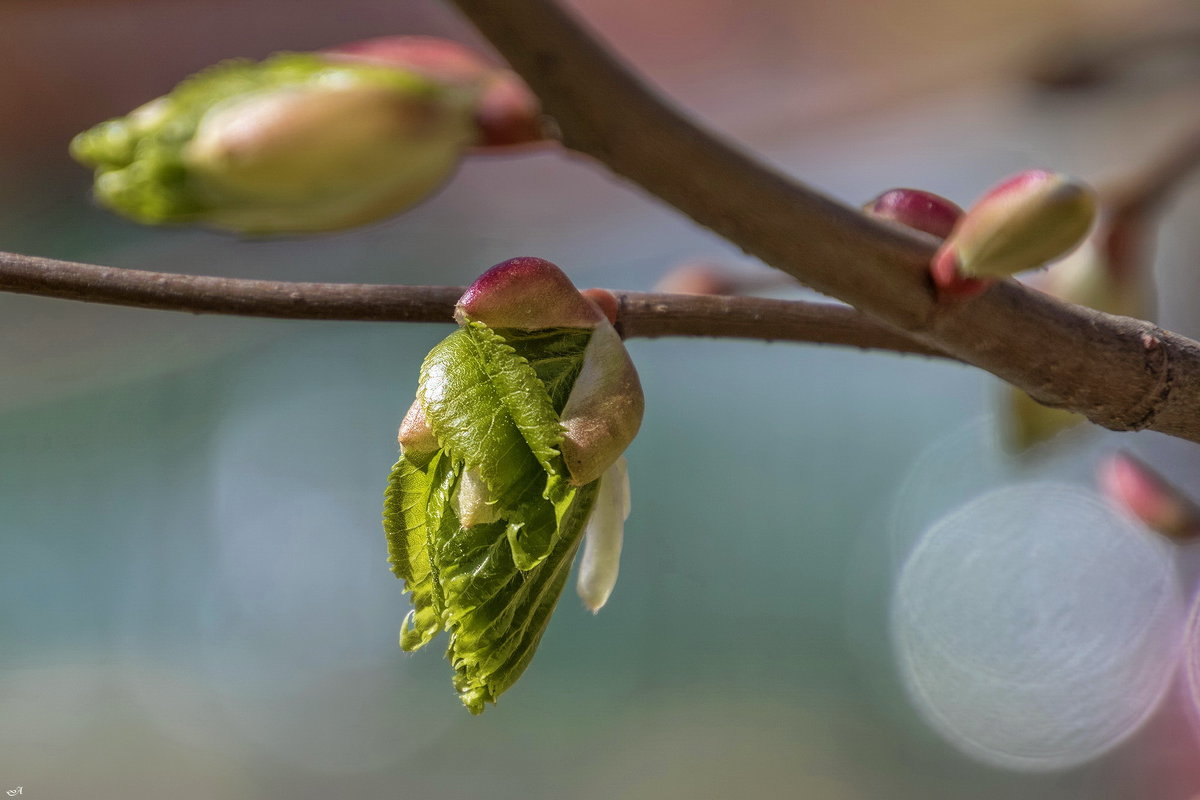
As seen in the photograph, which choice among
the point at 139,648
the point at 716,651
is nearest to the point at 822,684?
the point at 716,651

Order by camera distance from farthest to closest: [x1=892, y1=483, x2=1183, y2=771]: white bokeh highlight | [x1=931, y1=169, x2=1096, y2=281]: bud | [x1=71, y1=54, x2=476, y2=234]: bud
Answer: [x1=892, y1=483, x2=1183, y2=771]: white bokeh highlight
[x1=71, y1=54, x2=476, y2=234]: bud
[x1=931, y1=169, x2=1096, y2=281]: bud

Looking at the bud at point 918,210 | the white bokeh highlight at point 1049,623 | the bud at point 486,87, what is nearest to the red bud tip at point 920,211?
the bud at point 918,210

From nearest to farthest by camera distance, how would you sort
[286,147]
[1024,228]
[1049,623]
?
1. [1024,228]
2. [286,147]
3. [1049,623]

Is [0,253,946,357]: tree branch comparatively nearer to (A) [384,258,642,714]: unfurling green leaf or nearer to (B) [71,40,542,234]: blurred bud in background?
(A) [384,258,642,714]: unfurling green leaf

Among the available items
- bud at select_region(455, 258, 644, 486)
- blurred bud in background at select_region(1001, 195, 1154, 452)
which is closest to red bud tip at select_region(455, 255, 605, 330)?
bud at select_region(455, 258, 644, 486)

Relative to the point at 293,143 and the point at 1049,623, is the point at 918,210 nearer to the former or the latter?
the point at 293,143

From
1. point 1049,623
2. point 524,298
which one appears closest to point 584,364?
point 524,298

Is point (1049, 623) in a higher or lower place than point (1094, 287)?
lower
